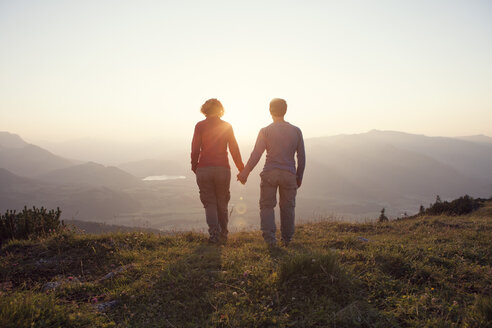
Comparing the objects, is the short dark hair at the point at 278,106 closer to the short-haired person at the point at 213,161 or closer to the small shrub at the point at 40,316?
the short-haired person at the point at 213,161

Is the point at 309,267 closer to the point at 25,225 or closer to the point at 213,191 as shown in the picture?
the point at 213,191

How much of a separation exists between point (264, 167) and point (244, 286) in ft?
9.82

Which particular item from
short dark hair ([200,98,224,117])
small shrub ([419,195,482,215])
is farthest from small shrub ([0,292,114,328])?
small shrub ([419,195,482,215])

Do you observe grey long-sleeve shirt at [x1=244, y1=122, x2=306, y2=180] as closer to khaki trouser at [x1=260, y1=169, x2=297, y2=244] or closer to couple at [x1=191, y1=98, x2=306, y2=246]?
couple at [x1=191, y1=98, x2=306, y2=246]

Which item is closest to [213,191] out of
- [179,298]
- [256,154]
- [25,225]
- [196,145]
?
[196,145]

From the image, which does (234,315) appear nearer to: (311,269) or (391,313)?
(311,269)

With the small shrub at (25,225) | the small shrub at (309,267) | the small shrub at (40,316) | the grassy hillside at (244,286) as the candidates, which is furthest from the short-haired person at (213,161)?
the small shrub at (25,225)

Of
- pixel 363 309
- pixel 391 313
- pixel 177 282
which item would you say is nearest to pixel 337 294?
pixel 363 309

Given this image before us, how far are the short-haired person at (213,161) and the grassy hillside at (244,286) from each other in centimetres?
88

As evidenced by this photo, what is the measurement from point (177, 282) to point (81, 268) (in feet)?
7.13

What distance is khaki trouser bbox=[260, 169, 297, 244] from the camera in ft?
20.4

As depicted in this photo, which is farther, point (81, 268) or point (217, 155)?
point (217, 155)

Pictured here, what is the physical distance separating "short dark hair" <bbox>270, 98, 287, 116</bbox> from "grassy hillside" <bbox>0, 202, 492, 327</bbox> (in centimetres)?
304

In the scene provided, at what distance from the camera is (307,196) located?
188 m
